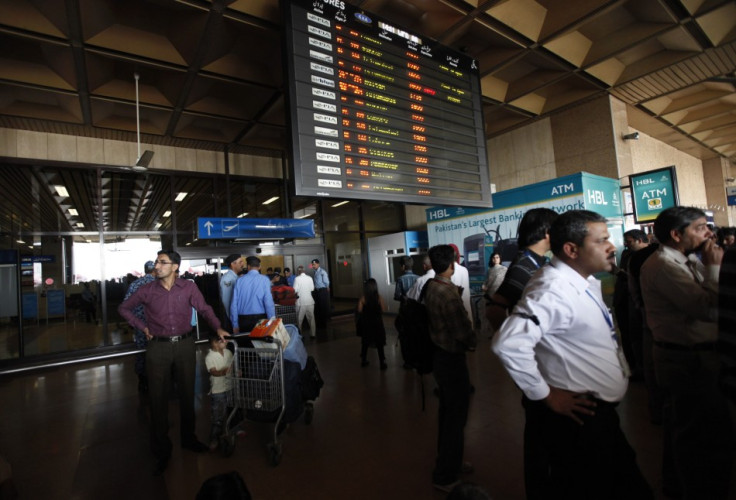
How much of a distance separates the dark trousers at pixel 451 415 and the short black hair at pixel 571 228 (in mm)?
1282

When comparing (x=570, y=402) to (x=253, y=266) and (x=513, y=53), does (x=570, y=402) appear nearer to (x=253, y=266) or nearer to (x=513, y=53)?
(x=253, y=266)

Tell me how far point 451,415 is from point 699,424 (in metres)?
1.35

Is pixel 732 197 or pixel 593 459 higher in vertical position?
pixel 732 197

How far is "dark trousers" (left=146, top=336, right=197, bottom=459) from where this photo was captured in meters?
3.18

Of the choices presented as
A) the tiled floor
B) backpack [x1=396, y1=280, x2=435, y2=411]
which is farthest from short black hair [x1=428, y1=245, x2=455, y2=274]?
the tiled floor

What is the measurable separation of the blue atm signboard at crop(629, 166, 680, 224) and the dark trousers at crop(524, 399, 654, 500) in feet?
23.9

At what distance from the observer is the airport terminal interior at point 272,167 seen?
3324 millimetres

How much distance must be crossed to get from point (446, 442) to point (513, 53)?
5.97 m

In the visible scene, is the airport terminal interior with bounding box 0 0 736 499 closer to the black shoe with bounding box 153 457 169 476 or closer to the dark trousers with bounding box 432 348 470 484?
the black shoe with bounding box 153 457 169 476

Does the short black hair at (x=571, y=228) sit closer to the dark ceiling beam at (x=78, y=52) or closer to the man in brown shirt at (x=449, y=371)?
the man in brown shirt at (x=449, y=371)

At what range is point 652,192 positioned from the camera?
7.32 metres

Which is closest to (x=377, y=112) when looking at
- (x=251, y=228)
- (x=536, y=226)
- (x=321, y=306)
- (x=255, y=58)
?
(x=536, y=226)

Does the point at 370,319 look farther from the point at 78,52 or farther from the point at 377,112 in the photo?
the point at 78,52

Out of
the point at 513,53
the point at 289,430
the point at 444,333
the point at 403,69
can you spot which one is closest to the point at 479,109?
the point at 403,69
